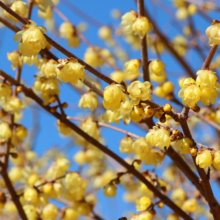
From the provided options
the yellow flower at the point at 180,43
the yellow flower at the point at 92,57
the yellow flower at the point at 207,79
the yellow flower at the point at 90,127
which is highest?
the yellow flower at the point at 180,43

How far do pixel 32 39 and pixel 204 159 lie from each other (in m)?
0.91

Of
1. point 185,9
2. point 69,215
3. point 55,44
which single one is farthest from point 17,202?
point 185,9

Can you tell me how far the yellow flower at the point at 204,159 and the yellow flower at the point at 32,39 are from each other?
850 mm

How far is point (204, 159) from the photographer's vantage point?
140 centimetres

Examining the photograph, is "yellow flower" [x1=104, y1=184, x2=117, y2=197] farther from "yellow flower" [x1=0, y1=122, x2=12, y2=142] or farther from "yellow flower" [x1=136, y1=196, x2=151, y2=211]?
"yellow flower" [x1=0, y1=122, x2=12, y2=142]

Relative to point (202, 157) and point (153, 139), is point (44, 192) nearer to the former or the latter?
point (153, 139)

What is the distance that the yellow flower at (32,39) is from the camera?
1329 mm

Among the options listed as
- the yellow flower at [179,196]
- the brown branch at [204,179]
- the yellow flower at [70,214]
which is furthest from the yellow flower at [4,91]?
the yellow flower at [179,196]

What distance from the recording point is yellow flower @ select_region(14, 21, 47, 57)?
133 centimetres

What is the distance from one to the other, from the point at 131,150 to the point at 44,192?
705 millimetres

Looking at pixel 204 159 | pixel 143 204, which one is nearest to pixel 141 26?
pixel 204 159

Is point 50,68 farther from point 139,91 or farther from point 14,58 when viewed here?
point 139,91

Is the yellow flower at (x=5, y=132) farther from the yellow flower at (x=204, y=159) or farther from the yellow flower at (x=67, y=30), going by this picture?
the yellow flower at (x=204, y=159)

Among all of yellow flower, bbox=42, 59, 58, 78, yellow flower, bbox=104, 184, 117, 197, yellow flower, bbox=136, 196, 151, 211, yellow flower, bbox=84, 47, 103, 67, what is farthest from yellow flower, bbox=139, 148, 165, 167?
yellow flower, bbox=84, 47, 103, 67
